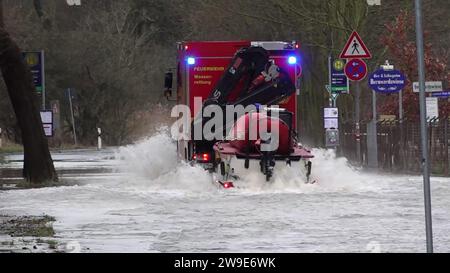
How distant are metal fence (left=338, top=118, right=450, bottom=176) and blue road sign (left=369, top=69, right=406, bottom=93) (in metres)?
1.31

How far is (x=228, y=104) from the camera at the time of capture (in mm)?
21734

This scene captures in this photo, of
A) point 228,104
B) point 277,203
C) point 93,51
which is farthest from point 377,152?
point 93,51

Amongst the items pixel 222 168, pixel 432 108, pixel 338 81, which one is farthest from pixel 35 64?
pixel 222 168

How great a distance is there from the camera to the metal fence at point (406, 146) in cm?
2658

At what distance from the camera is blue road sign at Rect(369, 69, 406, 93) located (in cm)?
2691

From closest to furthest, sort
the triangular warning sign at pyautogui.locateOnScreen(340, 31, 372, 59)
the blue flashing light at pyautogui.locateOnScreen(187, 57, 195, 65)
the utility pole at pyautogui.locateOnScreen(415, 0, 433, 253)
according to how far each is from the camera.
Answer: the utility pole at pyautogui.locateOnScreen(415, 0, 433, 253) → the blue flashing light at pyautogui.locateOnScreen(187, 57, 195, 65) → the triangular warning sign at pyautogui.locateOnScreen(340, 31, 372, 59)

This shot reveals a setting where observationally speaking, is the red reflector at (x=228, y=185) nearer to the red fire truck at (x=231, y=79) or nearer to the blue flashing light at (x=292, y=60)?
the red fire truck at (x=231, y=79)

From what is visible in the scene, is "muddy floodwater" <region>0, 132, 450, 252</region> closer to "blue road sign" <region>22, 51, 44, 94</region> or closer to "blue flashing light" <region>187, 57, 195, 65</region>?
"blue flashing light" <region>187, 57, 195, 65</region>

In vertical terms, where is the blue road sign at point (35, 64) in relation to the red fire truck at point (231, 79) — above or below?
above

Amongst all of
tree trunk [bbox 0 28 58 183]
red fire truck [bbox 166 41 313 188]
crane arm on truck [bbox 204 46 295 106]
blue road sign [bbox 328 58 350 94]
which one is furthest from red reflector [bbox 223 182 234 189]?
blue road sign [bbox 328 58 350 94]

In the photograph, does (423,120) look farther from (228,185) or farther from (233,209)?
(228,185)

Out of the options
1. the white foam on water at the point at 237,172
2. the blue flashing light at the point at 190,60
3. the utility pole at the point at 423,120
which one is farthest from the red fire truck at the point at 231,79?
the utility pole at the point at 423,120

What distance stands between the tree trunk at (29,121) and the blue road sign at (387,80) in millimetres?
9258

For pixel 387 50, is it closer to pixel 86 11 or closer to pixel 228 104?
pixel 228 104
